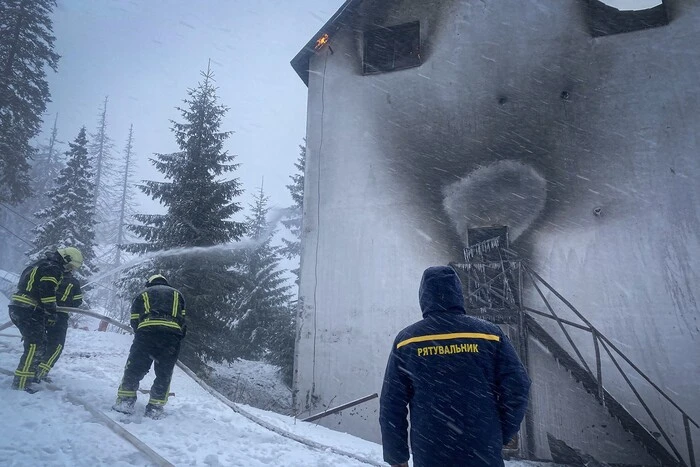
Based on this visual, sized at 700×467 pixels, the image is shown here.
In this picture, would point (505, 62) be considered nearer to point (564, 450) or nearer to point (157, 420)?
point (564, 450)

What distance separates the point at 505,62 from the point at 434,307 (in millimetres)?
9829

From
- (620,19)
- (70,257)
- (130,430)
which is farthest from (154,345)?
(620,19)

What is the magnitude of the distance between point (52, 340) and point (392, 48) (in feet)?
34.9

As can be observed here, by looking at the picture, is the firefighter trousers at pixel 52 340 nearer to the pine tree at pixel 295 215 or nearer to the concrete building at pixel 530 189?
the concrete building at pixel 530 189

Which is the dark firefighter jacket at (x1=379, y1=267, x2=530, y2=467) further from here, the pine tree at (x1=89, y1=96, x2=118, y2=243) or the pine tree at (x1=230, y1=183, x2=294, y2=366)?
the pine tree at (x1=89, y1=96, x2=118, y2=243)

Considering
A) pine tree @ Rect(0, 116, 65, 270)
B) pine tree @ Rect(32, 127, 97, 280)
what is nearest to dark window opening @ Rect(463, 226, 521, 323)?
pine tree @ Rect(32, 127, 97, 280)

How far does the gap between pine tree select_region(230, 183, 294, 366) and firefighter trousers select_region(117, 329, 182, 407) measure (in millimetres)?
9425

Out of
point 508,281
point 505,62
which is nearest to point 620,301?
point 508,281

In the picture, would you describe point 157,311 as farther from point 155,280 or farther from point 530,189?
point 530,189

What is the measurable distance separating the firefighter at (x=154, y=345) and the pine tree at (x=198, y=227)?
659 centimetres

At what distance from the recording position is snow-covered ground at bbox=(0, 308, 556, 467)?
3646mm

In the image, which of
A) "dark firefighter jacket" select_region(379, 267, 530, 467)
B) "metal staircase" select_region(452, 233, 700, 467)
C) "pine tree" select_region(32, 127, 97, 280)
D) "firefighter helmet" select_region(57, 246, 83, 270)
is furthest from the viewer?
"pine tree" select_region(32, 127, 97, 280)

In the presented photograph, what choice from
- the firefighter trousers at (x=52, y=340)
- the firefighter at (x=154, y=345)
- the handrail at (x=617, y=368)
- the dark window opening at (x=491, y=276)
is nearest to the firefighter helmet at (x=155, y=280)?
the firefighter at (x=154, y=345)

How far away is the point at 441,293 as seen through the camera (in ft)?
9.11
